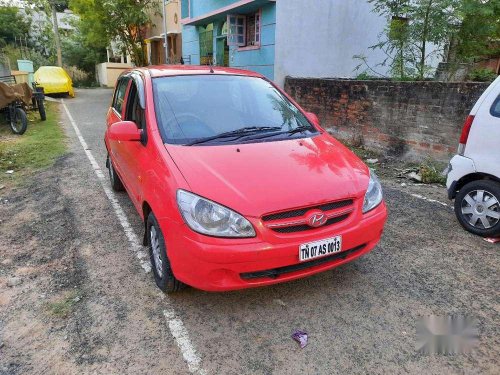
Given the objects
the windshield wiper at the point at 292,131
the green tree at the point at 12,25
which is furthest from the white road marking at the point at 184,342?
the green tree at the point at 12,25

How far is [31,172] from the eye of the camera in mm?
6496

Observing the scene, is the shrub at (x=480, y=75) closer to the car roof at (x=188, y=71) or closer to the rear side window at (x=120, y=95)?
the car roof at (x=188, y=71)

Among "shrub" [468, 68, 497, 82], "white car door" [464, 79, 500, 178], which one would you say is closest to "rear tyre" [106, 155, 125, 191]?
"white car door" [464, 79, 500, 178]

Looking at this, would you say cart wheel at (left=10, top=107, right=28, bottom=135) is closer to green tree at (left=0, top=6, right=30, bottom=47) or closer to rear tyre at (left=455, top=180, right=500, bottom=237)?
rear tyre at (left=455, top=180, right=500, bottom=237)

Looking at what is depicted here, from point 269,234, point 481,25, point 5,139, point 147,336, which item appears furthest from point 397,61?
point 5,139

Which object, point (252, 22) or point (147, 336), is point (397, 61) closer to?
point (252, 22)

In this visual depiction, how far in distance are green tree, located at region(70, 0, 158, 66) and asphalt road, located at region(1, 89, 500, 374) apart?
57.4ft

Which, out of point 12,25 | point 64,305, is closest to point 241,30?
point 64,305

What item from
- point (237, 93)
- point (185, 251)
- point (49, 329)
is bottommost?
point (49, 329)

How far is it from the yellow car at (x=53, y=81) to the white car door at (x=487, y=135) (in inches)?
737

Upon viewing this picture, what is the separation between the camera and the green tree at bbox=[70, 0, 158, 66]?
60.4ft

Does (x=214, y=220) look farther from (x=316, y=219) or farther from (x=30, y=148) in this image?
(x=30, y=148)

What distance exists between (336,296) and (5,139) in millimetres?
9244

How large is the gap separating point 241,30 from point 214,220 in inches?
420
